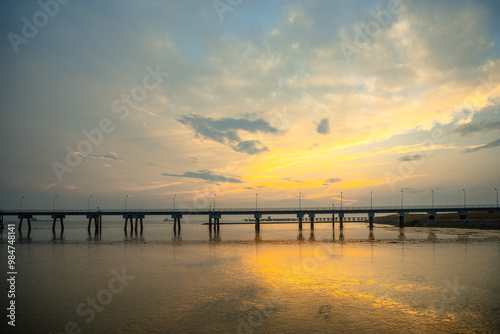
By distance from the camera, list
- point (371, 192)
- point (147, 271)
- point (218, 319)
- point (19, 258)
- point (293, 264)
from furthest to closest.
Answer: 1. point (371, 192)
2. point (19, 258)
3. point (293, 264)
4. point (147, 271)
5. point (218, 319)

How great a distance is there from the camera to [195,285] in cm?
2031

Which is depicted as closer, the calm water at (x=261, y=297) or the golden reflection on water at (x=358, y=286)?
the calm water at (x=261, y=297)

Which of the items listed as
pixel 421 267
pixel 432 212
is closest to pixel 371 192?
pixel 432 212

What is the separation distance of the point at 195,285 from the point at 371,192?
132m

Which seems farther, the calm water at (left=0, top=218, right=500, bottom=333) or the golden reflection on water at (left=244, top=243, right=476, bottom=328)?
the golden reflection on water at (left=244, top=243, right=476, bottom=328)

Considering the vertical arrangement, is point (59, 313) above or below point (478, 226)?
above

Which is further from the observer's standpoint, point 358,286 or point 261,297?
point 358,286

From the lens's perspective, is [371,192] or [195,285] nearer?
[195,285]

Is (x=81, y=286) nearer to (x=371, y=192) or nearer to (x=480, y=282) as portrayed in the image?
(x=480, y=282)

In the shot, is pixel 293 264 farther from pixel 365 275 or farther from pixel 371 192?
pixel 371 192

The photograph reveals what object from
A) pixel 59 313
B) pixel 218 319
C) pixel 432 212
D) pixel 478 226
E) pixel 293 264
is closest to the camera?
pixel 218 319

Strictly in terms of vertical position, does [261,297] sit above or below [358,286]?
above

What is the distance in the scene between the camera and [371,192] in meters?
137

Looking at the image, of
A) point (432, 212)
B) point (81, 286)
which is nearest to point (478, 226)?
point (432, 212)
